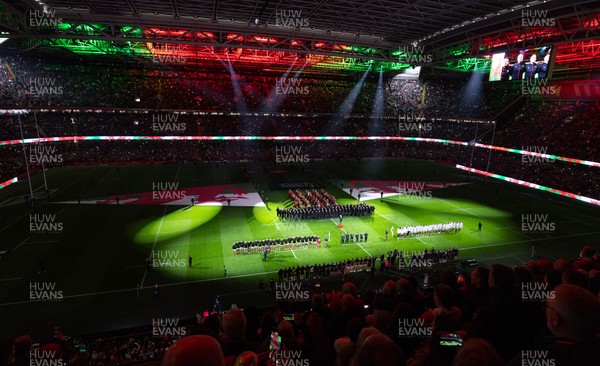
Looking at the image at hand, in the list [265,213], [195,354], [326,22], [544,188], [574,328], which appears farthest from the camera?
[544,188]

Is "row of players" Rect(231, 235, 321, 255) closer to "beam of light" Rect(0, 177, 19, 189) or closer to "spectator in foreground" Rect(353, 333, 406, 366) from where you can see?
"spectator in foreground" Rect(353, 333, 406, 366)

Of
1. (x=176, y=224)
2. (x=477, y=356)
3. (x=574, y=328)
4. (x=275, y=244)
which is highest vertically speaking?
(x=477, y=356)

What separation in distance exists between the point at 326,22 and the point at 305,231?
21.2 meters

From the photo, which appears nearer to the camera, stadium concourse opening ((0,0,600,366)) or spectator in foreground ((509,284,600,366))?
spectator in foreground ((509,284,600,366))

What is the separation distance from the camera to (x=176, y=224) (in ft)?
93.4

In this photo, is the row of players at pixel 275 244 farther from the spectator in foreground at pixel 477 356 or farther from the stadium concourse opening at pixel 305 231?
the spectator in foreground at pixel 477 356

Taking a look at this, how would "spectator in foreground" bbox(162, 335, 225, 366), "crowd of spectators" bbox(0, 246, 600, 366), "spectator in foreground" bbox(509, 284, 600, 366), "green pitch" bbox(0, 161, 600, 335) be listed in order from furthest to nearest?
"green pitch" bbox(0, 161, 600, 335) → "spectator in foreground" bbox(509, 284, 600, 366) → "crowd of spectators" bbox(0, 246, 600, 366) → "spectator in foreground" bbox(162, 335, 225, 366)

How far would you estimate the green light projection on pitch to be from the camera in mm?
25656

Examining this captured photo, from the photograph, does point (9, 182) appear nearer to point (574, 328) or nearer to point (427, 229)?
point (427, 229)

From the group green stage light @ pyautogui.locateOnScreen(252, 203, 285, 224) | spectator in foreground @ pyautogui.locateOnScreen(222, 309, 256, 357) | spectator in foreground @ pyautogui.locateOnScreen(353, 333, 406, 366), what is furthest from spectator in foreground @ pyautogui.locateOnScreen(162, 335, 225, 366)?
green stage light @ pyautogui.locateOnScreen(252, 203, 285, 224)

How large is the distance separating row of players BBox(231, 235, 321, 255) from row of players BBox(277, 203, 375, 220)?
4.92m

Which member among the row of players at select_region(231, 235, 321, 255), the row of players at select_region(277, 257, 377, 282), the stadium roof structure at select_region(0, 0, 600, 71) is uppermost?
the stadium roof structure at select_region(0, 0, 600, 71)

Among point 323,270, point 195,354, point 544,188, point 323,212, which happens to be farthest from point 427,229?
point 195,354

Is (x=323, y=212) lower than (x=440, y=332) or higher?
lower
